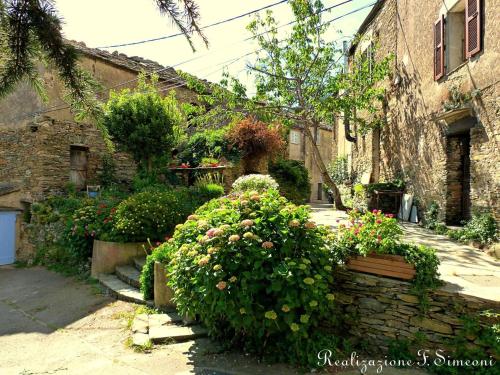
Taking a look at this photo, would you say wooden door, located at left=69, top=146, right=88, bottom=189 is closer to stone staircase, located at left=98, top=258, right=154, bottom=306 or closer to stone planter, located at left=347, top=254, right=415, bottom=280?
stone staircase, located at left=98, top=258, right=154, bottom=306

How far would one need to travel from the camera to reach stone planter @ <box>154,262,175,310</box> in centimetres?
470

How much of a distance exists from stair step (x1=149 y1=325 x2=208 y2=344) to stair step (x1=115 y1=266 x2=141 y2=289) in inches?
74.2

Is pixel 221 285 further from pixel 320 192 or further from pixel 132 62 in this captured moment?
pixel 320 192

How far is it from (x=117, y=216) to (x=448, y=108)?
709cm

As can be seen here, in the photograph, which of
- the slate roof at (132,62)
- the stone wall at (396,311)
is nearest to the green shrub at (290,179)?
the slate roof at (132,62)

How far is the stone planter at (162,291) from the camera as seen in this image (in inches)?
185

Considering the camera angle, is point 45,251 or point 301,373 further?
point 45,251

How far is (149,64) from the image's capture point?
14.2 m

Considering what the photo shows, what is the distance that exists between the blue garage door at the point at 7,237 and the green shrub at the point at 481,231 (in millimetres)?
12357

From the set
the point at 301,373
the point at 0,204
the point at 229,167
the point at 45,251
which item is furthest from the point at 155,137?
the point at 301,373

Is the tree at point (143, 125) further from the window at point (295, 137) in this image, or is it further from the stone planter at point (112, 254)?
the window at point (295, 137)

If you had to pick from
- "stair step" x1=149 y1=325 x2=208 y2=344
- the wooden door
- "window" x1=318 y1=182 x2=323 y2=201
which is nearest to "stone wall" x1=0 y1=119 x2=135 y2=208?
the wooden door

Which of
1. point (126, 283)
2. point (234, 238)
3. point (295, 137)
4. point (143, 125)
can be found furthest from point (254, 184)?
point (295, 137)

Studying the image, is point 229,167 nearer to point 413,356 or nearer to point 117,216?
point 117,216
